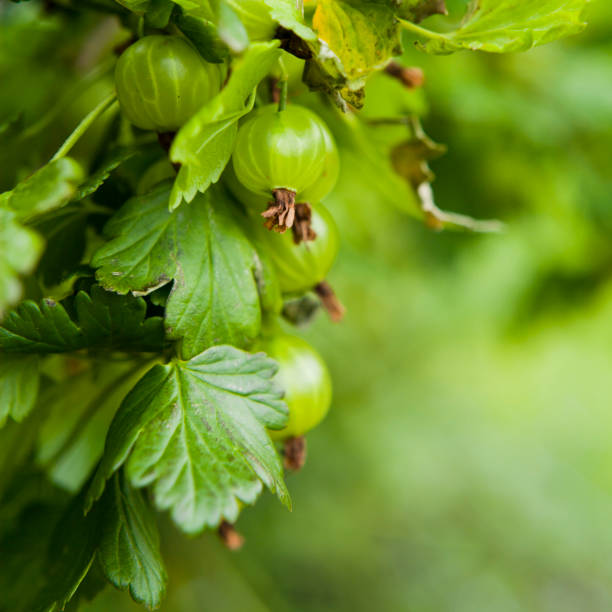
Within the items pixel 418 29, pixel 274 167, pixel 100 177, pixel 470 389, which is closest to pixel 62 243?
pixel 100 177

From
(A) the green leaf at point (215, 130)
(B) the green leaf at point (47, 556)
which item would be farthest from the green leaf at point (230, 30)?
(B) the green leaf at point (47, 556)

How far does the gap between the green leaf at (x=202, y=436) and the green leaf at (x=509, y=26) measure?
0.25 metres

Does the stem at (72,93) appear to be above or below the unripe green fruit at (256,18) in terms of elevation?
below

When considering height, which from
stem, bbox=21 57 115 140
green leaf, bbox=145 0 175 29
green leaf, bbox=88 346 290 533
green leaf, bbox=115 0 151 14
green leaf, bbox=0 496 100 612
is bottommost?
green leaf, bbox=0 496 100 612

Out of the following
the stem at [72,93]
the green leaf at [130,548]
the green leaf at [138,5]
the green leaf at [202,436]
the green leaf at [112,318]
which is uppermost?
the green leaf at [138,5]

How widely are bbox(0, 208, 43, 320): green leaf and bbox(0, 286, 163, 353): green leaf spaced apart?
0.26ft

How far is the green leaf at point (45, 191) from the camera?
35cm

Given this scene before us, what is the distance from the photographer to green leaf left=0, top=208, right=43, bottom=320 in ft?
1.02

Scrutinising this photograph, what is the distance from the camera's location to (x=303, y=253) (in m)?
0.46

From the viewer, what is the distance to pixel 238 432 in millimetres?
398

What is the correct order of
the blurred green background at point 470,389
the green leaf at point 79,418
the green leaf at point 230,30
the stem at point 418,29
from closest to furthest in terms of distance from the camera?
the green leaf at point 230,30 → the stem at point 418,29 → the green leaf at point 79,418 → the blurred green background at point 470,389

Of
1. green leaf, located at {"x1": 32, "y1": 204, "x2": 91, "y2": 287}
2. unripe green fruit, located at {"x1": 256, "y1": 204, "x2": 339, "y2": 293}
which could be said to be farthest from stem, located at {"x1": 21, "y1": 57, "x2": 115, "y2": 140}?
unripe green fruit, located at {"x1": 256, "y1": 204, "x2": 339, "y2": 293}

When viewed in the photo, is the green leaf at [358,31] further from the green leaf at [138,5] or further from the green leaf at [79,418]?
the green leaf at [79,418]

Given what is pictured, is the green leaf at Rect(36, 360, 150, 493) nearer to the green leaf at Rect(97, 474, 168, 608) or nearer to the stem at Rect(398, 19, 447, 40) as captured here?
the green leaf at Rect(97, 474, 168, 608)
